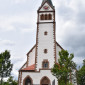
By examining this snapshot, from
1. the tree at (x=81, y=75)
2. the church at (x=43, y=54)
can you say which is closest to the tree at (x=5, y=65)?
the church at (x=43, y=54)

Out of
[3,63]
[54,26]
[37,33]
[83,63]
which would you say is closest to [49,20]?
[54,26]

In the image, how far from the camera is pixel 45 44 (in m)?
36.6

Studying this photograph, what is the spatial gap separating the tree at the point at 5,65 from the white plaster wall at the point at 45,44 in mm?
8466

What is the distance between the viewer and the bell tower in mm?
35281

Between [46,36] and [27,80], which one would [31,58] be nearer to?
[27,80]

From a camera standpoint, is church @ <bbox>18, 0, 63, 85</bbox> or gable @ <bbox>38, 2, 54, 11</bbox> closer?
church @ <bbox>18, 0, 63, 85</bbox>

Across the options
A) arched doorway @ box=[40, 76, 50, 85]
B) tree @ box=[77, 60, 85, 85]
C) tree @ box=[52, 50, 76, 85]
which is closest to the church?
arched doorway @ box=[40, 76, 50, 85]

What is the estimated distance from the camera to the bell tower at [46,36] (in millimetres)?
35281

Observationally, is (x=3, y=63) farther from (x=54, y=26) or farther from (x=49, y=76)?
(x=54, y=26)

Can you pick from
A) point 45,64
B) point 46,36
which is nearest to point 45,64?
point 45,64

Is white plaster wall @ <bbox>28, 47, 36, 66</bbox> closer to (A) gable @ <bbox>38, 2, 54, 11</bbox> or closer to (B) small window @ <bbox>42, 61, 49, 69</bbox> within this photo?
(B) small window @ <bbox>42, 61, 49, 69</bbox>

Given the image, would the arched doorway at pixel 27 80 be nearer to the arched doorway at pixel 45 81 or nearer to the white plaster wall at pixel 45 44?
the arched doorway at pixel 45 81

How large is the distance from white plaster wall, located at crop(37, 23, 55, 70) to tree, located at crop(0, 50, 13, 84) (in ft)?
27.8

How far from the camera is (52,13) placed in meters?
39.5
